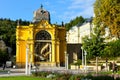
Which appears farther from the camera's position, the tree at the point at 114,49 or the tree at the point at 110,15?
the tree at the point at 114,49

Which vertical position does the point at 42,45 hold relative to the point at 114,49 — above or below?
above

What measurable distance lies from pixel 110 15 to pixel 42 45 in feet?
162

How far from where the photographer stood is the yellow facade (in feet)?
270

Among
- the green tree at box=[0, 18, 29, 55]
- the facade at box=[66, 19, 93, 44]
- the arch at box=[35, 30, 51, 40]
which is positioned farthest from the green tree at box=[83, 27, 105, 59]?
the facade at box=[66, 19, 93, 44]

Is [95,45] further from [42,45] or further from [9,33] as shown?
[9,33]

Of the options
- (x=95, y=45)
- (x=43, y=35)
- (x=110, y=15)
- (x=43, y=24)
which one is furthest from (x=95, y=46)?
(x=110, y=15)

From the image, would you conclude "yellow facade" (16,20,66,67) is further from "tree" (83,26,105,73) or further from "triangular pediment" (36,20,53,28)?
"tree" (83,26,105,73)

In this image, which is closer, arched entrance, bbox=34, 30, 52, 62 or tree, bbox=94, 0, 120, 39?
tree, bbox=94, 0, 120, 39

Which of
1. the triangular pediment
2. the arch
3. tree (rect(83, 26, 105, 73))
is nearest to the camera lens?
tree (rect(83, 26, 105, 73))

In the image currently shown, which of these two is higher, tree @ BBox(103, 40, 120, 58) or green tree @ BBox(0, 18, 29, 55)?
green tree @ BBox(0, 18, 29, 55)

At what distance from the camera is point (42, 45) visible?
8288cm

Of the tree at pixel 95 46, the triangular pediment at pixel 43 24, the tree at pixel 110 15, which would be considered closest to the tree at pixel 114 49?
the tree at pixel 95 46

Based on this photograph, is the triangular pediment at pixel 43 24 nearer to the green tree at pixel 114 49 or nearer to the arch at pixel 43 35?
the arch at pixel 43 35

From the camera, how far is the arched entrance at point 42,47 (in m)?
82.6
